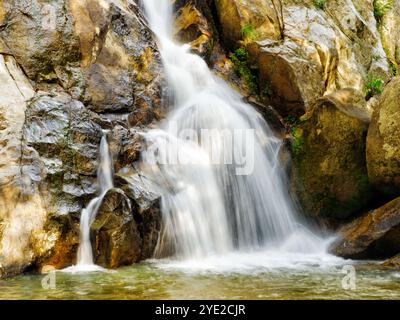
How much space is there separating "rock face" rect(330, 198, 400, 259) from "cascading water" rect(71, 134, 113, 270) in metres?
4.06

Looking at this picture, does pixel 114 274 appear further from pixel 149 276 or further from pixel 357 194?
pixel 357 194

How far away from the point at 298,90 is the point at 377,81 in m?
3.83

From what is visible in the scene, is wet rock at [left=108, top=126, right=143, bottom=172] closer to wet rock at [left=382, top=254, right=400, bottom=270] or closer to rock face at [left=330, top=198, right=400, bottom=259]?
rock face at [left=330, top=198, right=400, bottom=259]

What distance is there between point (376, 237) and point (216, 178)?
290 cm

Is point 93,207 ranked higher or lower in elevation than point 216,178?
lower

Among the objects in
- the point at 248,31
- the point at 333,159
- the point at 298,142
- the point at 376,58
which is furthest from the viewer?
the point at 376,58

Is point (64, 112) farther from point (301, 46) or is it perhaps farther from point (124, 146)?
point (301, 46)

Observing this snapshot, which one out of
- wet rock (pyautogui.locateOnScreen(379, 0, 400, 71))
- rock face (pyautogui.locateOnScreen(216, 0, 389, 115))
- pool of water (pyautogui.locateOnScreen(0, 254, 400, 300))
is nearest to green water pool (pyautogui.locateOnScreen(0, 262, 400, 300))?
pool of water (pyautogui.locateOnScreen(0, 254, 400, 300))

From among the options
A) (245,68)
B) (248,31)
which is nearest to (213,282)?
(245,68)

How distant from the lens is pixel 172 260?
21.1ft

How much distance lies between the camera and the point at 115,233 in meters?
5.83

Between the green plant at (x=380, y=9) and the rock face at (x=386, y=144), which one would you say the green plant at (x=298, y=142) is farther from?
the green plant at (x=380, y=9)

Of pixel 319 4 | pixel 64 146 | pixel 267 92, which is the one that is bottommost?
pixel 64 146

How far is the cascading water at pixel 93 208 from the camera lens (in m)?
5.84
